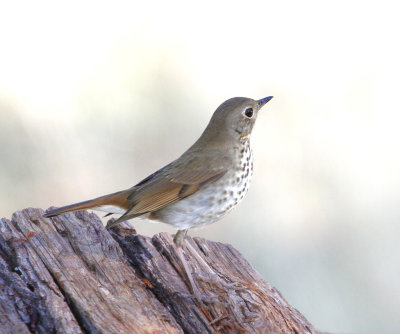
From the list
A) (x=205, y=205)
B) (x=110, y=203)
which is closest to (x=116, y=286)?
(x=110, y=203)

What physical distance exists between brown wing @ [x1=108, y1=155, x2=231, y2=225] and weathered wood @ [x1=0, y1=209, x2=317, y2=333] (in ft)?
0.61

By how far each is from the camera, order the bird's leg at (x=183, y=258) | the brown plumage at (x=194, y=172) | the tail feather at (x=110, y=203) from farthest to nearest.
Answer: the brown plumage at (x=194, y=172) → the tail feather at (x=110, y=203) → the bird's leg at (x=183, y=258)

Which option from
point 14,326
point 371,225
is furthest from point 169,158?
point 14,326

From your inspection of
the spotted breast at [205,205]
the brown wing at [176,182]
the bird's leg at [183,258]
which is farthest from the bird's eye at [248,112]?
the bird's leg at [183,258]

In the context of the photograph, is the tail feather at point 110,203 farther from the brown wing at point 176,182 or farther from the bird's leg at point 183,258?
the bird's leg at point 183,258

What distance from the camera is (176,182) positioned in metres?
4.81

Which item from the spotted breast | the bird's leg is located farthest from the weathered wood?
the spotted breast

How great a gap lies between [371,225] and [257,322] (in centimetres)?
356

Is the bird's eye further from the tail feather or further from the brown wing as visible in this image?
the tail feather

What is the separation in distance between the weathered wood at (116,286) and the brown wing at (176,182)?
0.61ft

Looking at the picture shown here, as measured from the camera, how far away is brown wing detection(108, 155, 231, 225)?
469cm

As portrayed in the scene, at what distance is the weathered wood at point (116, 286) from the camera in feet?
11.8

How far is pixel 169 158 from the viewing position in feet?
24.1

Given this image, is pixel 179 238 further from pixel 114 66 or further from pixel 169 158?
pixel 114 66
